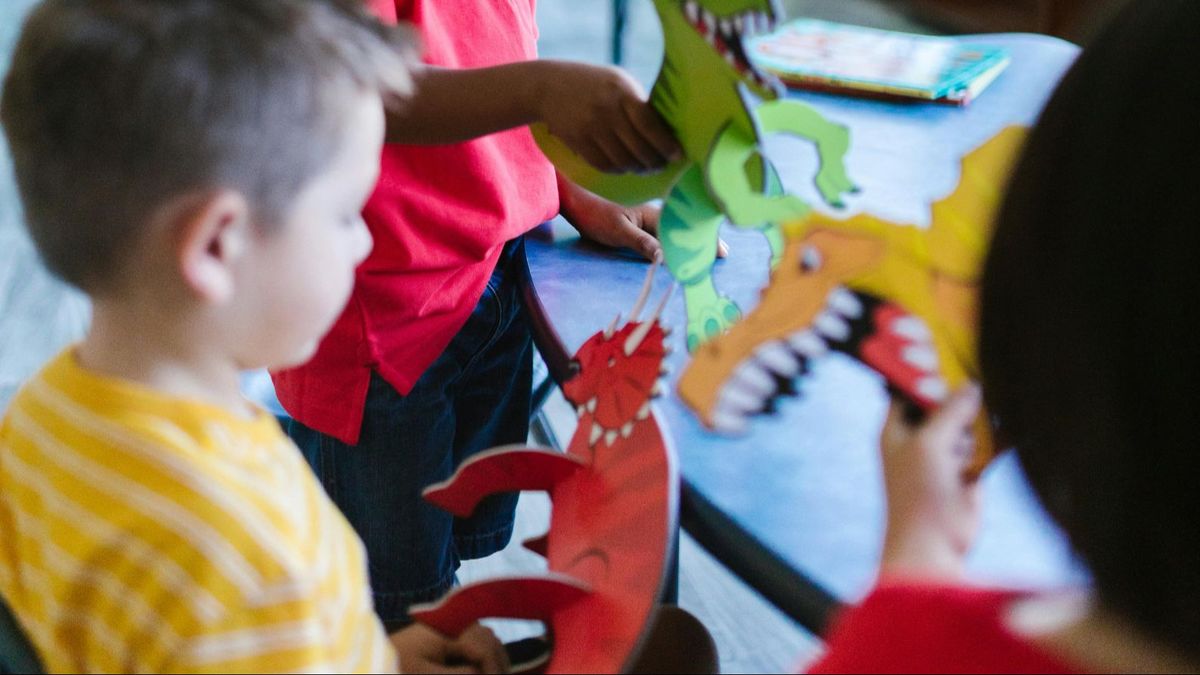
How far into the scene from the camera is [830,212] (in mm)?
682

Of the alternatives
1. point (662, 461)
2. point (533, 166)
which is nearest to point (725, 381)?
point (662, 461)

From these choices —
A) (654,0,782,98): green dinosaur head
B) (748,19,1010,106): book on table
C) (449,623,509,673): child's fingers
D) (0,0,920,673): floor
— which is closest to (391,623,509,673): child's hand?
(449,623,509,673): child's fingers

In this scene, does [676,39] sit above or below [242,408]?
above

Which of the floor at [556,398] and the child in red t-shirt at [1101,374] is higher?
the child in red t-shirt at [1101,374]

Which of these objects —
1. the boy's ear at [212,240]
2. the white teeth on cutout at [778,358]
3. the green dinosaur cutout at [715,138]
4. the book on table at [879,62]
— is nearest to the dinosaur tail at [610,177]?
the green dinosaur cutout at [715,138]

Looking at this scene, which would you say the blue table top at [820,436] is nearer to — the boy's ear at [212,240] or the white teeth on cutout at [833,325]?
the white teeth on cutout at [833,325]

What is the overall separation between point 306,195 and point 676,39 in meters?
0.22

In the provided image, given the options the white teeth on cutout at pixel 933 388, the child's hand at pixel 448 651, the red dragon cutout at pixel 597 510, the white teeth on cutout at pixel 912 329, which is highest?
the white teeth on cutout at pixel 912 329

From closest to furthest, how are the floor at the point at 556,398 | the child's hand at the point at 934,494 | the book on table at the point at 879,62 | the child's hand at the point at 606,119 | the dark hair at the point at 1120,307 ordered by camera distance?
the dark hair at the point at 1120,307 → the child's hand at the point at 934,494 → the child's hand at the point at 606,119 → the book on table at the point at 879,62 → the floor at the point at 556,398

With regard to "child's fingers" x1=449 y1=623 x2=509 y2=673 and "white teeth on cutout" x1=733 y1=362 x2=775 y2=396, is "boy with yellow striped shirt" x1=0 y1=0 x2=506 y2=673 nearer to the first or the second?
"child's fingers" x1=449 y1=623 x2=509 y2=673

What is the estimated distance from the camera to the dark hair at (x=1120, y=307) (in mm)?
400

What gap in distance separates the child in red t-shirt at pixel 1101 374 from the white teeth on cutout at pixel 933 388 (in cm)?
8

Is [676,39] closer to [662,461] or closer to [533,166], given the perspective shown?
[662,461]

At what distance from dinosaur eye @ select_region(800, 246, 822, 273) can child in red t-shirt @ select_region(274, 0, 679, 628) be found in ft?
0.91
